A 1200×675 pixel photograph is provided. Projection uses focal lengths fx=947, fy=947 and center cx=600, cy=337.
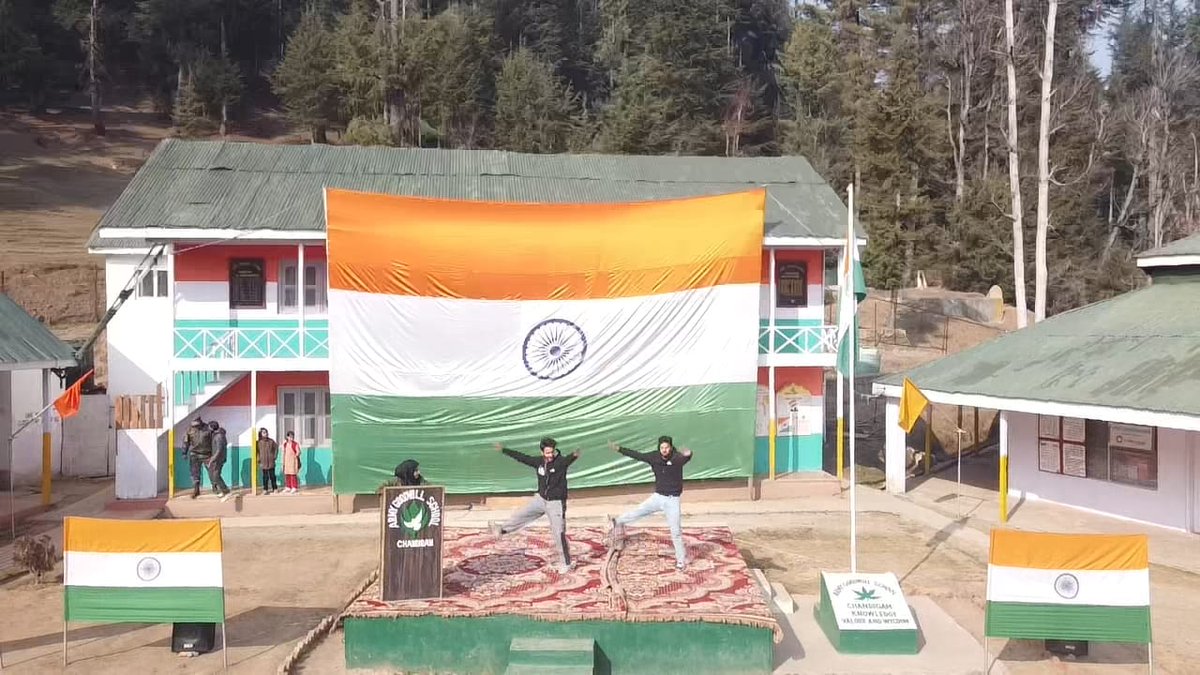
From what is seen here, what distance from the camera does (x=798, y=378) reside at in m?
20.9

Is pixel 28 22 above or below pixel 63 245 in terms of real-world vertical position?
above

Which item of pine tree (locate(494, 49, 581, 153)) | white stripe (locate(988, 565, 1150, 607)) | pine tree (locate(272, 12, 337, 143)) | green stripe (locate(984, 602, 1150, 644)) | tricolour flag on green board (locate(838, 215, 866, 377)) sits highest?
pine tree (locate(272, 12, 337, 143))

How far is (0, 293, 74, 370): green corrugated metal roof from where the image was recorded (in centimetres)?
1625

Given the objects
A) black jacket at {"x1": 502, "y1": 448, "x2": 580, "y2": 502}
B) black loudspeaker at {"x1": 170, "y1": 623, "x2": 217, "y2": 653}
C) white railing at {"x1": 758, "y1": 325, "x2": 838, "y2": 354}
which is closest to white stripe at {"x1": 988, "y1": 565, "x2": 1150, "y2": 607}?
black jacket at {"x1": 502, "y1": 448, "x2": 580, "y2": 502}

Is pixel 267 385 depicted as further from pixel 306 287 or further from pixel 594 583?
pixel 594 583

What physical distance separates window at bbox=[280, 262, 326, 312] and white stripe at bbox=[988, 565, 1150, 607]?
47.9 feet

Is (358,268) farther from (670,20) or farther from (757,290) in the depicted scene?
(670,20)

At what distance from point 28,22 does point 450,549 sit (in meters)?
63.1

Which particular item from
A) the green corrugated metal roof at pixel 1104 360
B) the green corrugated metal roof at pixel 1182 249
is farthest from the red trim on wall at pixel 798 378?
the green corrugated metal roof at pixel 1182 249

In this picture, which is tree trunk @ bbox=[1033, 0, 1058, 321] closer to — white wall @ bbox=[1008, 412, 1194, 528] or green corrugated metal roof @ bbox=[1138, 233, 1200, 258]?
green corrugated metal roof @ bbox=[1138, 233, 1200, 258]

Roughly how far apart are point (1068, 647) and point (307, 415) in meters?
14.8

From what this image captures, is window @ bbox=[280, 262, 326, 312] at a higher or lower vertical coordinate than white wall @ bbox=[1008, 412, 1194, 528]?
higher

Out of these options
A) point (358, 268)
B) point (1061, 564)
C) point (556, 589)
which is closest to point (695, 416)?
point (358, 268)

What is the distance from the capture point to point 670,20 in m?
50.7
